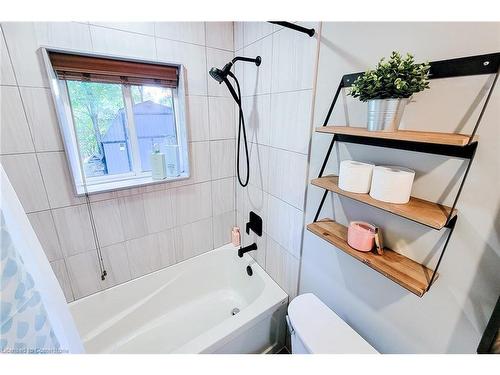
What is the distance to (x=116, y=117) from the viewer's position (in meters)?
1.42

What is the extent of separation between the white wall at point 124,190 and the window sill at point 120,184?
0.04 metres

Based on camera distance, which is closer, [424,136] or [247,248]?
[424,136]

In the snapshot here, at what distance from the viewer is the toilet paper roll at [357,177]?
0.78 m

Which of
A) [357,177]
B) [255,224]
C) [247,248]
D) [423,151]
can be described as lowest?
[247,248]

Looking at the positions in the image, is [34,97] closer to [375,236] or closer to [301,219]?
[301,219]

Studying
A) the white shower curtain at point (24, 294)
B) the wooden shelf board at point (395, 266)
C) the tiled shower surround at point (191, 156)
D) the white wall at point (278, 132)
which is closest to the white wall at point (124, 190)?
the tiled shower surround at point (191, 156)

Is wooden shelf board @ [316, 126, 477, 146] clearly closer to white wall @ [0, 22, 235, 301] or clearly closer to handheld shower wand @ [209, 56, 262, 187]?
handheld shower wand @ [209, 56, 262, 187]

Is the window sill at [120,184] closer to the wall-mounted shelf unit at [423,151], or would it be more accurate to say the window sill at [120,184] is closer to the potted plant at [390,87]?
the wall-mounted shelf unit at [423,151]

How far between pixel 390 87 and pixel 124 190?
1.49 m

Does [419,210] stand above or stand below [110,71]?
below

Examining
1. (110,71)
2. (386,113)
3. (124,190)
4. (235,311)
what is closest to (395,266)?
(386,113)

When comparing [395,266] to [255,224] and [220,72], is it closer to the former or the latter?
[255,224]

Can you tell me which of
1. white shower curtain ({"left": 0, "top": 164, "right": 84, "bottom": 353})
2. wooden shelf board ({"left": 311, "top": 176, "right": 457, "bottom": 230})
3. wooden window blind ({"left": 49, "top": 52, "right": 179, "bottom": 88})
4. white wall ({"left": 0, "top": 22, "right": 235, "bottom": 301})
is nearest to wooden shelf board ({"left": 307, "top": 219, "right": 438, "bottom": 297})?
wooden shelf board ({"left": 311, "top": 176, "right": 457, "bottom": 230})

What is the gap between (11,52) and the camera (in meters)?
0.98
